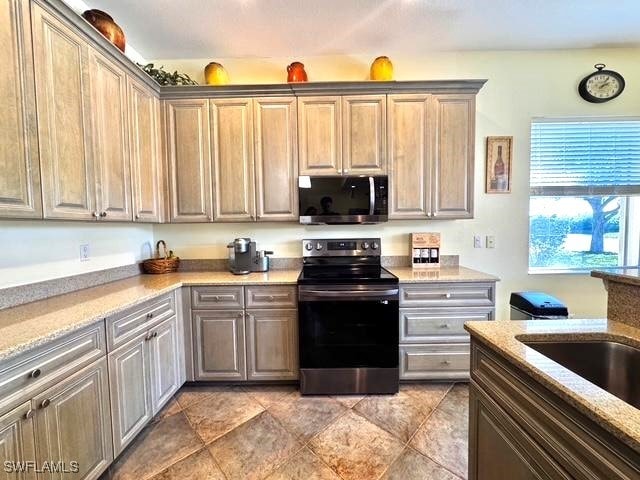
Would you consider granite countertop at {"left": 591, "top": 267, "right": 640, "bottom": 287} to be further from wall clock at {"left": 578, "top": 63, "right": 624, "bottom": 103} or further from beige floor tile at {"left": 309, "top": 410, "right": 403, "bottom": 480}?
wall clock at {"left": 578, "top": 63, "right": 624, "bottom": 103}

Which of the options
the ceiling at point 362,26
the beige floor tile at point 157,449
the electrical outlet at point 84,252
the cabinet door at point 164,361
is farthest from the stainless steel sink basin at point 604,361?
the electrical outlet at point 84,252

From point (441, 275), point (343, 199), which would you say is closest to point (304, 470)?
point (441, 275)

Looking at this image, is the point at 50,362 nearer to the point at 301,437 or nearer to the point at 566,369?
the point at 301,437

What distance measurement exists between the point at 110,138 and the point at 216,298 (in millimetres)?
1309

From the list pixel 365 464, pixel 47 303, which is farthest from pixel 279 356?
pixel 47 303

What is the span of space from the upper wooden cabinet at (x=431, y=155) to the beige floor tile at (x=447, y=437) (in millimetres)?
1491

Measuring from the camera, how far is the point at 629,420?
24.9 inches

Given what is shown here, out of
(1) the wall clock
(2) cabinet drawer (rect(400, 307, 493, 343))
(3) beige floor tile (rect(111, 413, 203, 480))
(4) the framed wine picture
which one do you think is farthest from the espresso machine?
(1) the wall clock

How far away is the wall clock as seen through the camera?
2.75m

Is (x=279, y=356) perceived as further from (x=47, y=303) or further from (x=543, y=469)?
(x=543, y=469)

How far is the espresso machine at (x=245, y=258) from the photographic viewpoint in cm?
→ 261

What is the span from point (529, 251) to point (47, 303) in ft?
12.2

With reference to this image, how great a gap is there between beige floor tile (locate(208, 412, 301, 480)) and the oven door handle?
0.88 metres

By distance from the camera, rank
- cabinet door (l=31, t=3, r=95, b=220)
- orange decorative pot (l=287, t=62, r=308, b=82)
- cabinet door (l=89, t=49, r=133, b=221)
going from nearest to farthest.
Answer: cabinet door (l=31, t=3, r=95, b=220), cabinet door (l=89, t=49, r=133, b=221), orange decorative pot (l=287, t=62, r=308, b=82)
